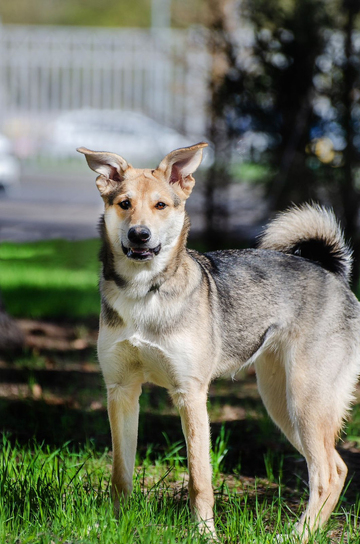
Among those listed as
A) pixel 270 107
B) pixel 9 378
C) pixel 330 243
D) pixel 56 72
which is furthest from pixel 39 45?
pixel 330 243

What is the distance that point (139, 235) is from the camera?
3.13 m

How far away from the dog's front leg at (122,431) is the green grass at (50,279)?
3056mm

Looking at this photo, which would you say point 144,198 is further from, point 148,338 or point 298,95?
point 298,95

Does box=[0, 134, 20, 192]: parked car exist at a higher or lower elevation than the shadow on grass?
lower

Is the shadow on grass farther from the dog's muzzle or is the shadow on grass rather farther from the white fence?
the white fence

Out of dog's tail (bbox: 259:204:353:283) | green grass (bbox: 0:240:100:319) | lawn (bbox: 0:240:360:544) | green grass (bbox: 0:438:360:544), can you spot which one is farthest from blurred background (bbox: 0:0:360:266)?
green grass (bbox: 0:438:360:544)

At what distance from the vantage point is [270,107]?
359 inches

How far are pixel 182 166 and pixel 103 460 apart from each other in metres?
1.85

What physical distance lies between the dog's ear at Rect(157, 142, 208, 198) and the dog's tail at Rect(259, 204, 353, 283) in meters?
0.75

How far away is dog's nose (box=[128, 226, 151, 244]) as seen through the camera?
10.3 ft

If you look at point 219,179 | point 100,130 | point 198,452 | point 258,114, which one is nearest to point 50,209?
point 100,130

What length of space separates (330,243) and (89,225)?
387 inches

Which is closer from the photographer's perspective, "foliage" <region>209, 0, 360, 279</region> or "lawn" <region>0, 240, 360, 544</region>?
"lawn" <region>0, 240, 360, 544</region>

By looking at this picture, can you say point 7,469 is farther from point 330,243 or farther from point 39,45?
point 39,45
